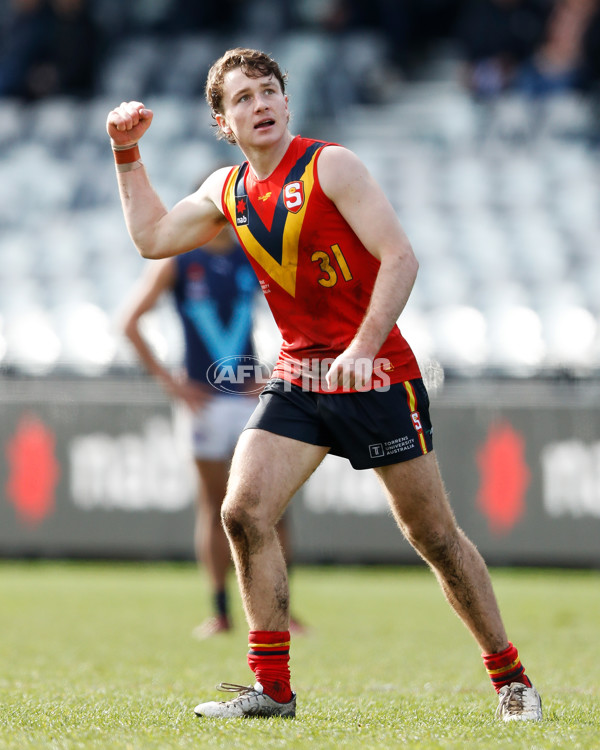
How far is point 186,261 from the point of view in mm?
6941

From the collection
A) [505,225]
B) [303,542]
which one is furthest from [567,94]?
[303,542]

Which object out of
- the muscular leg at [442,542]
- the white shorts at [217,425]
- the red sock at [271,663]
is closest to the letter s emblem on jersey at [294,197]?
the muscular leg at [442,542]

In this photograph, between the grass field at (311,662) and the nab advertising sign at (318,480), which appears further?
the nab advertising sign at (318,480)

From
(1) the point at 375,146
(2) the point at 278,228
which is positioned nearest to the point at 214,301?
(2) the point at 278,228

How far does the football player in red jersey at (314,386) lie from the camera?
3787 mm

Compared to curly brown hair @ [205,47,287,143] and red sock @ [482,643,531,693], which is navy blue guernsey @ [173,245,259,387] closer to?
curly brown hair @ [205,47,287,143]

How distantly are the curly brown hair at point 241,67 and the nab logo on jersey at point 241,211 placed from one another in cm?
29

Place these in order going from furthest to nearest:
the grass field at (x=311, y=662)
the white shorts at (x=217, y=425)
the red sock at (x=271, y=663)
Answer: the white shorts at (x=217, y=425) < the red sock at (x=271, y=663) < the grass field at (x=311, y=662)

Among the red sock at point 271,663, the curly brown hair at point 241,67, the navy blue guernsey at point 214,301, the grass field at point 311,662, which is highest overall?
the curly brown hair at point 241,67

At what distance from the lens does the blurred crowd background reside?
11094 millimetres

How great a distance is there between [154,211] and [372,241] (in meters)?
0.88

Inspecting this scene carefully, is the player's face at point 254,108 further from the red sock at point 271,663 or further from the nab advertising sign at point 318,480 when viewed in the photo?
the nab advertising sign at point 318,480

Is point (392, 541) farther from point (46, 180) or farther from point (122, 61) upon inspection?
point (122, 61)

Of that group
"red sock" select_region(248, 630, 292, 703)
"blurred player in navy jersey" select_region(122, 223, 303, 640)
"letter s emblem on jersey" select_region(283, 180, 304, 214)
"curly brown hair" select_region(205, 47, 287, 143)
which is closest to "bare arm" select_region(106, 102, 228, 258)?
"curly brown hair" select_region(205, 47, 287, 143)
